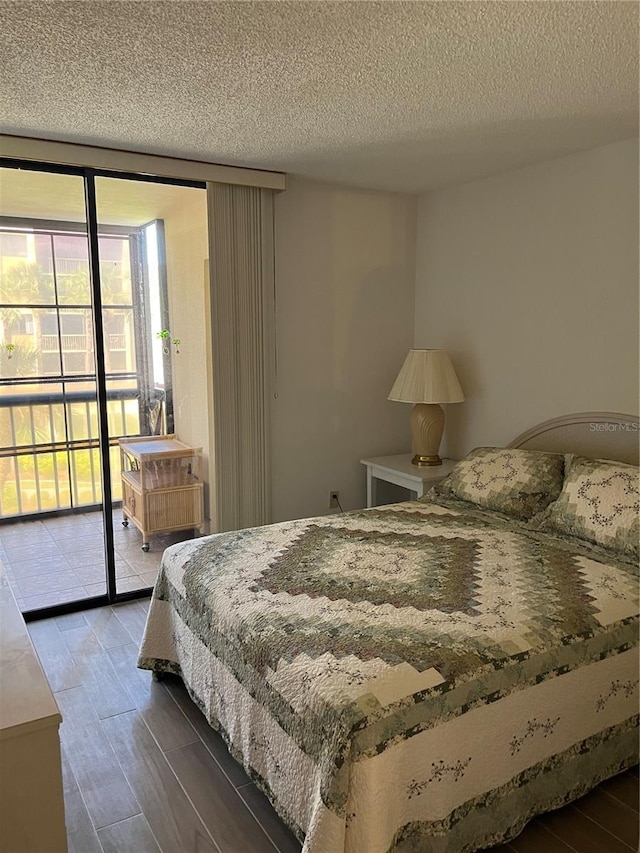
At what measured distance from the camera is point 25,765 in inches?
54.2

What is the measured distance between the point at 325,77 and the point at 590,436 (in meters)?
2.03

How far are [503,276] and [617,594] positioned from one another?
1.99m

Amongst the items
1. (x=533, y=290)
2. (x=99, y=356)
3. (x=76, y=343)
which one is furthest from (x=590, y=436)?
(x=76, y=343)

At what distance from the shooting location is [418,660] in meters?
1.76

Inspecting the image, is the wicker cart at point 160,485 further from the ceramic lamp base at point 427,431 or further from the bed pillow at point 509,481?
the bed pillow at point 509,481

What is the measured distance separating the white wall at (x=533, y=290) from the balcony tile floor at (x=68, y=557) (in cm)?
203

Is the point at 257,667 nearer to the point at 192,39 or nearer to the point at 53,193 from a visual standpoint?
the point at 192,39

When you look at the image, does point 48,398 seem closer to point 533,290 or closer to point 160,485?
point 160,485

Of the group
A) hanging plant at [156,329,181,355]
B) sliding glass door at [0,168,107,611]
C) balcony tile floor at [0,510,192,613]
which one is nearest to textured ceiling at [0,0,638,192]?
sliding glass door at [0,168,107,611]

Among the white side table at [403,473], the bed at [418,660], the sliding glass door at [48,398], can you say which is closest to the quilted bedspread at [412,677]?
the bed at [418,660]

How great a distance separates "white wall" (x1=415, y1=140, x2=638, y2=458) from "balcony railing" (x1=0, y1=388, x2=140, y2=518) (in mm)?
1962

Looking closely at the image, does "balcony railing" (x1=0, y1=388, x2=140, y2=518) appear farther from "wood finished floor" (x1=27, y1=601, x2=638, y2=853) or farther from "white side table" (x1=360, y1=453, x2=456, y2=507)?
"white side table" (x1=360, y1=453, x2=456, y2=507)

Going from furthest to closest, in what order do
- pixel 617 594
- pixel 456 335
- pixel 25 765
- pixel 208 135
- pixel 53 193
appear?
pixel 456 335, pixel 53 193, pixel 208 135, pixel 617 594, pixel 25 765

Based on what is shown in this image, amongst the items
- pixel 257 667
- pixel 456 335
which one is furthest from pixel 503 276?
pixel 257 667
